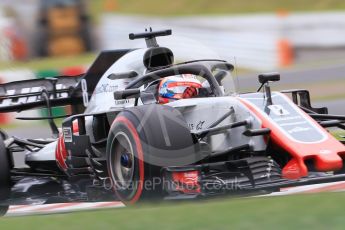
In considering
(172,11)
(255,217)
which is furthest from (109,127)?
(172,11)

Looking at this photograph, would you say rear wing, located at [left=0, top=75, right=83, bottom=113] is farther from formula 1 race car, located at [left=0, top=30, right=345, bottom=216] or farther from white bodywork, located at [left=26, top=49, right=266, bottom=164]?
white bodywork, located at [left=26, top=49, right=266, bottom=164]

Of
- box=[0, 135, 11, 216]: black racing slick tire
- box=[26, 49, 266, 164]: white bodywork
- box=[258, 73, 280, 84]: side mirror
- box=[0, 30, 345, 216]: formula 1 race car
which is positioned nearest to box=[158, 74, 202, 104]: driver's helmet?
box=[0, 30, 345, 216]: formula 1 race car

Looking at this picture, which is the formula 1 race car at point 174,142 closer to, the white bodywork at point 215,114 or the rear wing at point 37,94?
the white bodywork at point 215,114

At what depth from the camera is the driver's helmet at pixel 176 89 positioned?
23.4 feet

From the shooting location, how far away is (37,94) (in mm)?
8789

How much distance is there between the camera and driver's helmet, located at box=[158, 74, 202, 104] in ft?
23.4

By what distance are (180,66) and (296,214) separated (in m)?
3.00

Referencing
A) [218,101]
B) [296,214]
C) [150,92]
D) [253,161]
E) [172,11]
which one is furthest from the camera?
[172,11]

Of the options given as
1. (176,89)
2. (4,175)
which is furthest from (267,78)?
(4,175)

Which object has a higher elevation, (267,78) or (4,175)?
(267,78)

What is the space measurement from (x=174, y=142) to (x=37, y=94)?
2999 millimetres

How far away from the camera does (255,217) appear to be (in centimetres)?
458

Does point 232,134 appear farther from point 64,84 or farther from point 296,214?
point 64,84

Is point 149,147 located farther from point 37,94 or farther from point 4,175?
point 37,94
